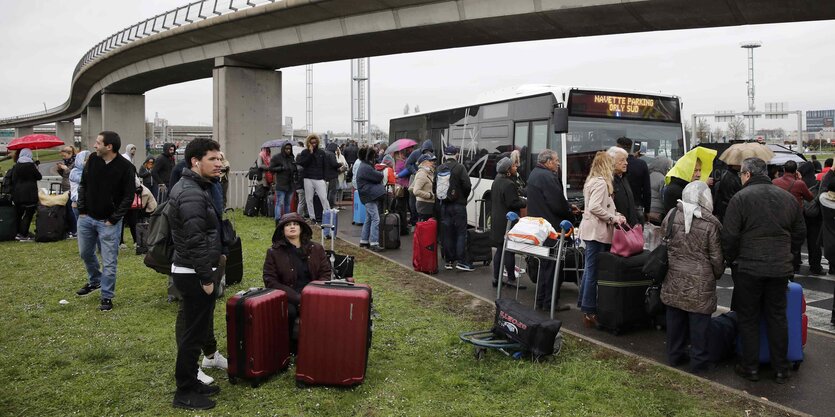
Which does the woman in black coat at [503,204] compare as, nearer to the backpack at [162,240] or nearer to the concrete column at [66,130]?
the backpack at [162,240]

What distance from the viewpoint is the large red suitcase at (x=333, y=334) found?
193 inches

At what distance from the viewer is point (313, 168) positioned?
13773mm

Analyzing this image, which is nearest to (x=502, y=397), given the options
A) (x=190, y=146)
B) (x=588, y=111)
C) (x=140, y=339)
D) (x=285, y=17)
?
(x=190, y=146)

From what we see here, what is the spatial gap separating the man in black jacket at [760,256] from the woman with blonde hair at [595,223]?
4.56ft

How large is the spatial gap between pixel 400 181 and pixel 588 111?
4.57m

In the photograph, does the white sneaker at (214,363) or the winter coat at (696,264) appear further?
the white sneaker at (214,363)

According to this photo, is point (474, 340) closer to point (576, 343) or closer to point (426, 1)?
point (576, 343)

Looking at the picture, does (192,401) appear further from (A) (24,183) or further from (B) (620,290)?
(A) (24,183)

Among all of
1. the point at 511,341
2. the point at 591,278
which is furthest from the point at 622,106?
the point at 511,341

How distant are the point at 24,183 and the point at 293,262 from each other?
9967mm

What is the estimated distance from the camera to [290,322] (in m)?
5.52

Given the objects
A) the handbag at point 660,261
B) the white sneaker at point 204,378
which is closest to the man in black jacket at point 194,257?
the white sneaker at point 204,378

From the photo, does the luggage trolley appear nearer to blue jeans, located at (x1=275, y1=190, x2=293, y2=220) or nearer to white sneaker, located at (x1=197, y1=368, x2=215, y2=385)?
white sneaker, located at (x1=197, y1=368, x2=215, y2=385)

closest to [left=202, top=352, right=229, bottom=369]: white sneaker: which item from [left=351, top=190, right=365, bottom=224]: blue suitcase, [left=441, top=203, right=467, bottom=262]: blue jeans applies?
[left=441, top=203, right=467, bottom=262]: blue jeans
